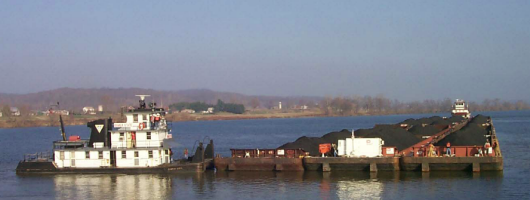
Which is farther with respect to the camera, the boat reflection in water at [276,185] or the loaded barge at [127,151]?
the loaded barge at [127,151]

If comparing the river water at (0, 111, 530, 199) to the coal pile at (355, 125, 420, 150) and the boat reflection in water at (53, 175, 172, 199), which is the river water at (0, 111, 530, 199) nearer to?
the boat reflection in water at (53, 175, 172, 199)

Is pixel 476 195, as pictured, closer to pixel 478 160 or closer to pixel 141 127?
pixel 478 160

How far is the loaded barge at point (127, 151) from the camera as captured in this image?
37.8m

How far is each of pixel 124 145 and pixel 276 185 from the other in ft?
34.2

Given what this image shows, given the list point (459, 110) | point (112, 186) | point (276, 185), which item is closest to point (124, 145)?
point (112, 186)

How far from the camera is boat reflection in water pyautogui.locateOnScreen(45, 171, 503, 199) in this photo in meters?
30.9

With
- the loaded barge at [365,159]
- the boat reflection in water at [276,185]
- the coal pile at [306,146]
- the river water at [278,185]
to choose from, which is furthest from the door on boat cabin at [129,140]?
the coal pile at [306,146]

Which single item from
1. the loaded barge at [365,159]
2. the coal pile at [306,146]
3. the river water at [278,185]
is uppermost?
the coal pile at [306,146]

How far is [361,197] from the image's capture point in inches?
1178

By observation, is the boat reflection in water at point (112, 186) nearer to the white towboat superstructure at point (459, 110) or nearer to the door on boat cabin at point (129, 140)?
the door on boat cabin at point (129, 140)

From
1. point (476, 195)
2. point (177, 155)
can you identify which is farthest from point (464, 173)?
point (177, 155)

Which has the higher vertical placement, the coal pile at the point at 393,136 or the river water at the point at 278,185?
the coal pile at the point at 393,136

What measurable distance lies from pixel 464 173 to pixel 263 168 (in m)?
11.5

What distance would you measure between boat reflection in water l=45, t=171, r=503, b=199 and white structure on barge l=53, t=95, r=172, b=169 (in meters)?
0.92
